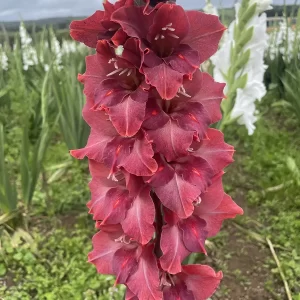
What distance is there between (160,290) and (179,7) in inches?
20.9

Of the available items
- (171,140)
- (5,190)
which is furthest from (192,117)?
(5,190)

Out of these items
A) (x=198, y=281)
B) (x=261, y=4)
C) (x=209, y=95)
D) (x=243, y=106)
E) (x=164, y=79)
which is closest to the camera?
(x=164, y=79)

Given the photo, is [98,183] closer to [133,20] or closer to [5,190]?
[133,20]

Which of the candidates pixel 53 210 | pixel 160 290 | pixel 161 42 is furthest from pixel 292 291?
pixel 161 42

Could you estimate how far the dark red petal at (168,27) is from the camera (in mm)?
716

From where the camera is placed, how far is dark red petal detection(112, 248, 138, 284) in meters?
0.86

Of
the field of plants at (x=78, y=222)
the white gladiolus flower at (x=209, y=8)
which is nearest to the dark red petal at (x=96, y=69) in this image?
the field of plants at (x=78, y=222)

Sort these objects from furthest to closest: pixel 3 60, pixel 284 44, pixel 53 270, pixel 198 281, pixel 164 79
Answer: pixel 3 60 < pixel 284 44 < pixel 53 270 < pixel 198 281 < pixel 164 79

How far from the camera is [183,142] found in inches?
29.3

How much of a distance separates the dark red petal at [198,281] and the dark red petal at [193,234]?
0.09 metres

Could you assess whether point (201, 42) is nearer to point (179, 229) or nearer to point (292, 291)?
point (179, 229)

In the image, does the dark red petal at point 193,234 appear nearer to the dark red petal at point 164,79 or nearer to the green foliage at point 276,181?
the dark red petal at point 164,79

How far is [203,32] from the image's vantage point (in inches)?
30.1

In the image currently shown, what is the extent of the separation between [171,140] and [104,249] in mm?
325
